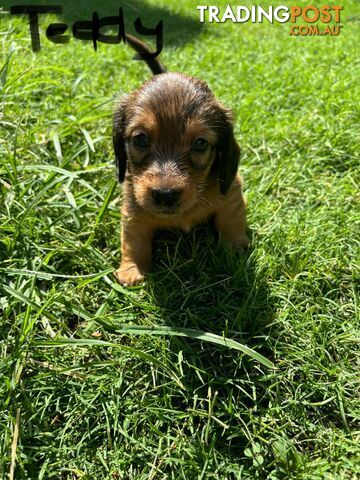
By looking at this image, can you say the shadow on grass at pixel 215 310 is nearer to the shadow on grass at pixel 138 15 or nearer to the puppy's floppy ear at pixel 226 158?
the puppy's floppy ear at pixel 226 158

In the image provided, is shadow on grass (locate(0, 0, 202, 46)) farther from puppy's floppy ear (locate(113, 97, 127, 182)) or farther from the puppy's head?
the puppy's head

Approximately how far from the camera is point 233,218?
274 centimetres

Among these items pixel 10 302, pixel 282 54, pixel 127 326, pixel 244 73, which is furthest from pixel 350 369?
pixel 282 54

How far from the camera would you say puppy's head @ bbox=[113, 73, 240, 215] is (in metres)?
2.32

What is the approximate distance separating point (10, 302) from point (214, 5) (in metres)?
5.99

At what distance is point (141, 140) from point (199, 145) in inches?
11.2

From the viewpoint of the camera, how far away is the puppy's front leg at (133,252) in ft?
8.67

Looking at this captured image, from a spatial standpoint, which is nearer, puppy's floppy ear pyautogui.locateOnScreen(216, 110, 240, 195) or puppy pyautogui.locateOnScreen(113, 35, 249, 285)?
puppy pyautogui.locateOnScreen(113, 35, 249, 285)

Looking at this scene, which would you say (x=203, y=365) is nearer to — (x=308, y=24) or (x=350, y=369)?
(x=350, y=369)

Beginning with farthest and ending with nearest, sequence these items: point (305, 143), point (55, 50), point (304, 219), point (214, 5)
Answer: point (214, 5)
point (55, 50)
point (305, 143)
point (304, 219)

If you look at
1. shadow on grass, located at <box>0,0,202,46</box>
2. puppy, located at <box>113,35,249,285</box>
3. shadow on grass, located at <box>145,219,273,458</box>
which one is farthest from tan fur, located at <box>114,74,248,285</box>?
shadow on grass, located at <box>0,0,202,46</box>

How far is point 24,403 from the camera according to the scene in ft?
6.70

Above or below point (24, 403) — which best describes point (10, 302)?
above

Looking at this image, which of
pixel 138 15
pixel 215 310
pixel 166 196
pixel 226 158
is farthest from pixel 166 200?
pixel 138 15
